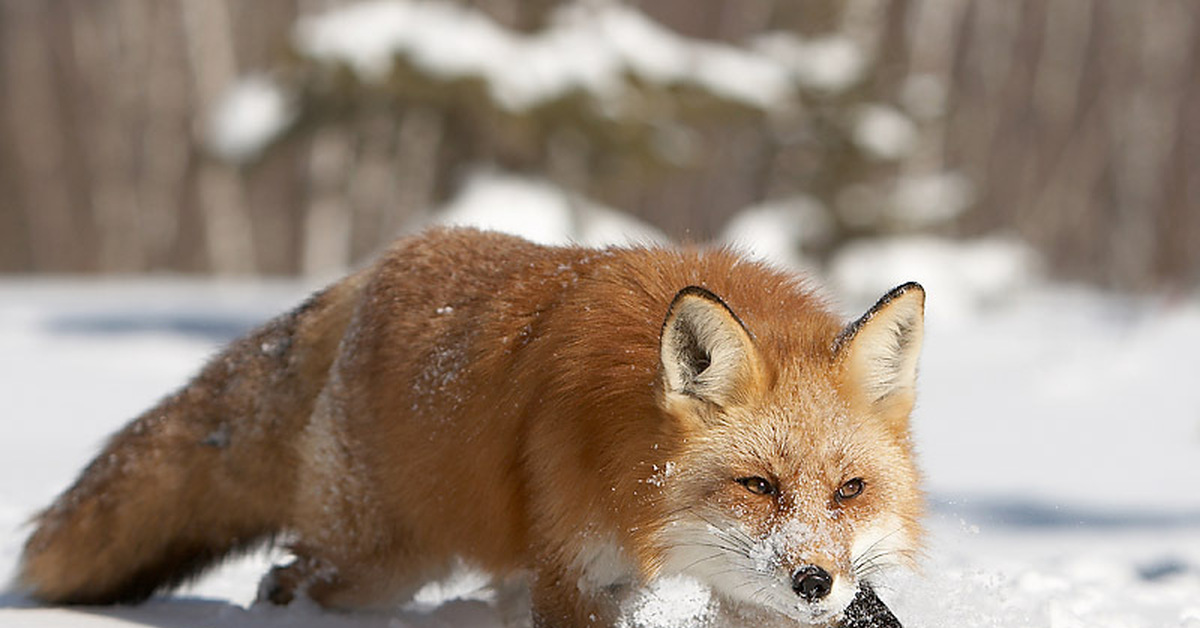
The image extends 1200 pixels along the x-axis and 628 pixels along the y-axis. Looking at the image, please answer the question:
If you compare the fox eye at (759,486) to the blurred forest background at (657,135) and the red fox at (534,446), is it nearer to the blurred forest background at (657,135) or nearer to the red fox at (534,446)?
the red fox at (534,446)

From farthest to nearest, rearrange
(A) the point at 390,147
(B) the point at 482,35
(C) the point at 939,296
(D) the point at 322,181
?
(D) the point at 322,181, (C) the point at 939,296, (A) the point at 390,147, (B) the point at 482,35

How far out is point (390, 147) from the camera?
18.5 m

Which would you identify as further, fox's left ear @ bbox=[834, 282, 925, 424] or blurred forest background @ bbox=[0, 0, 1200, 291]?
blurred forest background @ bbox=[0, 0, 1200, 291]

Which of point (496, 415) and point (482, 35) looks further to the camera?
point (482, 35)

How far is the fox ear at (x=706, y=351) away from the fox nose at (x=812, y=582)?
21.2 inches

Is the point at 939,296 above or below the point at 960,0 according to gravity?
below

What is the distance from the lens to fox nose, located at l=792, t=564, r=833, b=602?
10.1ft

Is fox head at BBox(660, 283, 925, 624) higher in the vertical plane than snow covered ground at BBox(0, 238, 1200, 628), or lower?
higher

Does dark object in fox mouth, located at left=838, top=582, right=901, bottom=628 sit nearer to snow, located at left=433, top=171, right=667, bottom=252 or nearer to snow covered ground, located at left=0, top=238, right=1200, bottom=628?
snow covered ground, located at left=0, top=238, right=1200, bottom=628

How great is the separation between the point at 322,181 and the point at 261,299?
5343 mm

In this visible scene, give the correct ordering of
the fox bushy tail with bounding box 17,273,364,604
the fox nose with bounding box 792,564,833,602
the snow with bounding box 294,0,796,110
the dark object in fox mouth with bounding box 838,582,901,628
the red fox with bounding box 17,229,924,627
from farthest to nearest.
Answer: the snow with bounding box 294,0,796,110 → the fox bushy tail with bounding box 17,273,364,604 → the dark object in fox mouth with bounding box 838,582,901,628 → the red fox with bounding box 17,229,924,627 → the fox nose with bounding box 792,564,833,602

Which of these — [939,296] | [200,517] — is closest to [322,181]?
[939,296]

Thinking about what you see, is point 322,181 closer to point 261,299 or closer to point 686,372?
point 261,299

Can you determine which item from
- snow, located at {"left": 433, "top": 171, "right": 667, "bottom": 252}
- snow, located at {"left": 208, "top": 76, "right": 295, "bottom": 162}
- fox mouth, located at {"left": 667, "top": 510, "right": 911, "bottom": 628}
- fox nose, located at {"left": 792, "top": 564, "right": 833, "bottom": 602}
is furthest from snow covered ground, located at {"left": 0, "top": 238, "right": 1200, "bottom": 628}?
snow, located at {"left": 433, "top": 171, "right": 667, "bottom": 252}
